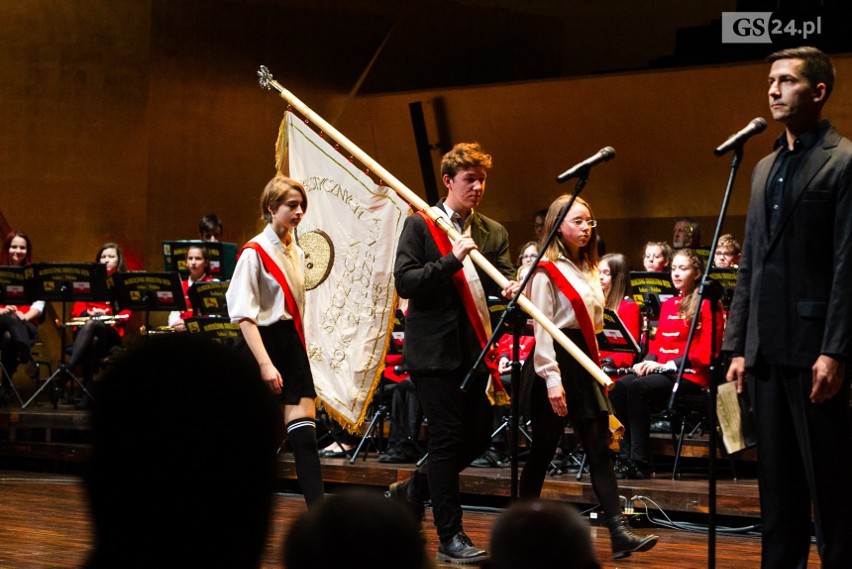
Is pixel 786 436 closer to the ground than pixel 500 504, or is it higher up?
higher up

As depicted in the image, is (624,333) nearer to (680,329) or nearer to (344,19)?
(680,329)

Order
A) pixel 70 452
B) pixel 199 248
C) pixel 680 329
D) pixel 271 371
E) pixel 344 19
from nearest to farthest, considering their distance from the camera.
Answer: pixel 271 371
pixel 680 329
pixel 70 452
pixel 199 248
pixel 344 19

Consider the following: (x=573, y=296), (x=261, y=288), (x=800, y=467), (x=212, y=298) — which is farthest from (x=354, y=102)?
(x=800, y=467)

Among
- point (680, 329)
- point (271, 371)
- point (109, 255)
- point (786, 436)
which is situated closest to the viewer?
point (786, 436)

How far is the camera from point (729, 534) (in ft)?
19.5

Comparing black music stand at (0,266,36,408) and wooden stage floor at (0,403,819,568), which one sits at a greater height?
black music stand at (0,266,36,408)

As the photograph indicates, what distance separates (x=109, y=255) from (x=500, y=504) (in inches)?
179

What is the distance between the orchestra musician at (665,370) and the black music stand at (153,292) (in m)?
3.37

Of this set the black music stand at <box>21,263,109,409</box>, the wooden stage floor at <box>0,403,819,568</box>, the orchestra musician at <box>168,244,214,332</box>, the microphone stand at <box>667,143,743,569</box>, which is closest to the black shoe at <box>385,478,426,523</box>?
the wooden stage floor at <box>0,403,819,568</box>

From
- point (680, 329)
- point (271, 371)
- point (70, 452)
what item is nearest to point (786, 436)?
point (271, 371)

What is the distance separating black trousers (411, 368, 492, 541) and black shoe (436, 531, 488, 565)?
0.09 ft

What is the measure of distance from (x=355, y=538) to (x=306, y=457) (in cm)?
379

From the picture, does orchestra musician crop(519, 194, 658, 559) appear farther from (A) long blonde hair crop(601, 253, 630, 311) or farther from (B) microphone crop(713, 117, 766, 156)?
(A) long blonde hair crop(601, 253, 630, 311)

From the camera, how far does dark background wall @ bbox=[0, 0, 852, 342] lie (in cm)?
1148
